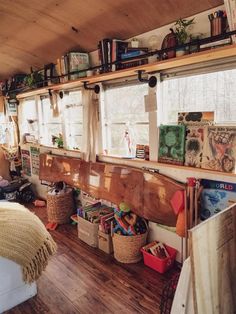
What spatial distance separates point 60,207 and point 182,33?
2529 mm

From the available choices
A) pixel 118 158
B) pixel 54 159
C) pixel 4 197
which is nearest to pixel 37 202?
pixel 4 197

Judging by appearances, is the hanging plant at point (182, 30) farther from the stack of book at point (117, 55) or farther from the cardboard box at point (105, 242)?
the cardboard box at point (105, 242)

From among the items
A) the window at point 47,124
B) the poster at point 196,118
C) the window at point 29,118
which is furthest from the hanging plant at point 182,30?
the window at point 29,118

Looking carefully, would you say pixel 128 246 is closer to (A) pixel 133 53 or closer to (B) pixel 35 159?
(A) pixel 133 53

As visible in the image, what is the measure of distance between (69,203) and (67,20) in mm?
2237

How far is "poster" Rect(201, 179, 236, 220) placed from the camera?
1.93 metres

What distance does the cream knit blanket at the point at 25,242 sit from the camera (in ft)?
5.99

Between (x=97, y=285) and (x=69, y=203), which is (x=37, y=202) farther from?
(x=97, y=285)

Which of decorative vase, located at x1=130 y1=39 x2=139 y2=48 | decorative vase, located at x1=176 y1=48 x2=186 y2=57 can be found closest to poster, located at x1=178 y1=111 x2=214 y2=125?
decorative vase, located at x1=176 y1=48 x2=186 y2=57

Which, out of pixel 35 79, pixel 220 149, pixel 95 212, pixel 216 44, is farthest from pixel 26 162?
pixel 216 44

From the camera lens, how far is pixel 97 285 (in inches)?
87.0

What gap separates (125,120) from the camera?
113 inches

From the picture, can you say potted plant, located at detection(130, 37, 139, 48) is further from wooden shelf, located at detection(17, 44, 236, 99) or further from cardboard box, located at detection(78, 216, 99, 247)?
cardboard box, located at detection(78, 216, 99, 247)

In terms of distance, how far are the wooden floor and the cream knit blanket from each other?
282mm
